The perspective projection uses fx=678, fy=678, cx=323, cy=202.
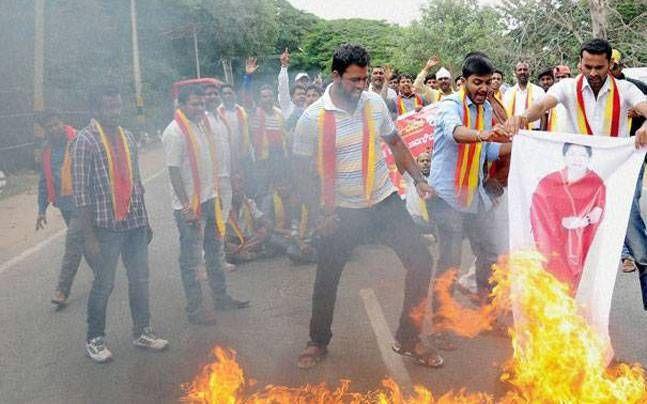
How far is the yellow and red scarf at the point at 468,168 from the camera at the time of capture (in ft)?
15.3

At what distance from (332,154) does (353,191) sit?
27 cm

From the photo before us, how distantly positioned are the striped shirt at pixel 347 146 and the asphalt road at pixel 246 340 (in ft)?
3.54

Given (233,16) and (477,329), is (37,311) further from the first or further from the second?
(233,16)

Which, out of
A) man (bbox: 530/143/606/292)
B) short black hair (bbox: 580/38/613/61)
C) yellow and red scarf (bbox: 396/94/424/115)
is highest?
short black hair (bbox: 580/38/613/61)

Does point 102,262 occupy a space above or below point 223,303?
above

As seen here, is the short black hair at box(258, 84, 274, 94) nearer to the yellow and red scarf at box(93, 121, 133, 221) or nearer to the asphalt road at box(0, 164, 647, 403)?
the asphalt road at box(0, 164, 647, 403)

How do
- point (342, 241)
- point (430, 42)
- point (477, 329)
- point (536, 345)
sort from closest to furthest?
point (536, 345) → point (342, 241) → point (477, 329) → point (430, 42)

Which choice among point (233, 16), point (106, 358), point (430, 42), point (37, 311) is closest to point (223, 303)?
point (106, 358)

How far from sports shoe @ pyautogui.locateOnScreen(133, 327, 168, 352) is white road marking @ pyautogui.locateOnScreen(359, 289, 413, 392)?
154cm

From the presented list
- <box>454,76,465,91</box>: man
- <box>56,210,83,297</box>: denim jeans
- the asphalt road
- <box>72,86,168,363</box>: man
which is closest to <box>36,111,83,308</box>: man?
Result: <box>56,210,83,297</box>: denim jeans

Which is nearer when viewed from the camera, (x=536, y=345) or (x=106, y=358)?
(x=536, y=345)

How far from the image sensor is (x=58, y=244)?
9.01 meters

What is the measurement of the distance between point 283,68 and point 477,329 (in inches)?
235

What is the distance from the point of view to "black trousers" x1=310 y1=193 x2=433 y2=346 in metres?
4.37
